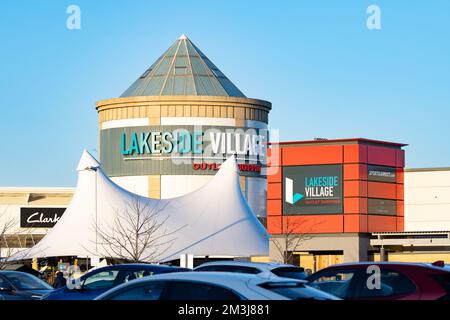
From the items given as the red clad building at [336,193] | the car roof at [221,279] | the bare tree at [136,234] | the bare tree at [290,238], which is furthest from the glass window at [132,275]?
the red clad building at [336,193]

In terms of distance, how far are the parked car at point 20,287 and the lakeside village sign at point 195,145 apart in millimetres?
82337

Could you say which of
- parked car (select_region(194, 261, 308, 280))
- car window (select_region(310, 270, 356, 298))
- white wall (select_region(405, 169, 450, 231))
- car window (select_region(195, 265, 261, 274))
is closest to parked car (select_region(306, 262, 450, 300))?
car window (select_region(310, 270, 356, 298))

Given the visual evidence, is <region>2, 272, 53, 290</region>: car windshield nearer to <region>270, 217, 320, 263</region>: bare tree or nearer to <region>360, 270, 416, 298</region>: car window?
<region>360, 270, 416, 298</region>: car window

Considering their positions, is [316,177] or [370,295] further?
[316,177]

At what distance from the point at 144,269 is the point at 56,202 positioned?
3461 inches

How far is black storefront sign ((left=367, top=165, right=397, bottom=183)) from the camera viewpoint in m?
58.5

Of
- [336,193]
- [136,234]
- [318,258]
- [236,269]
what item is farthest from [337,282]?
[318,258]

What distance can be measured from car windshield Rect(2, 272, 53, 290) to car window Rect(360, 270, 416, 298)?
9.82m

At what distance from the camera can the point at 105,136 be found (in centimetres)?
11144

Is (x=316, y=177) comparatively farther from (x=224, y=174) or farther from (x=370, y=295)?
(x=370, y=295)

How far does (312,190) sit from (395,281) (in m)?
42.6

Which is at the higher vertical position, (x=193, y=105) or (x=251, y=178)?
(x=193, y=105)
